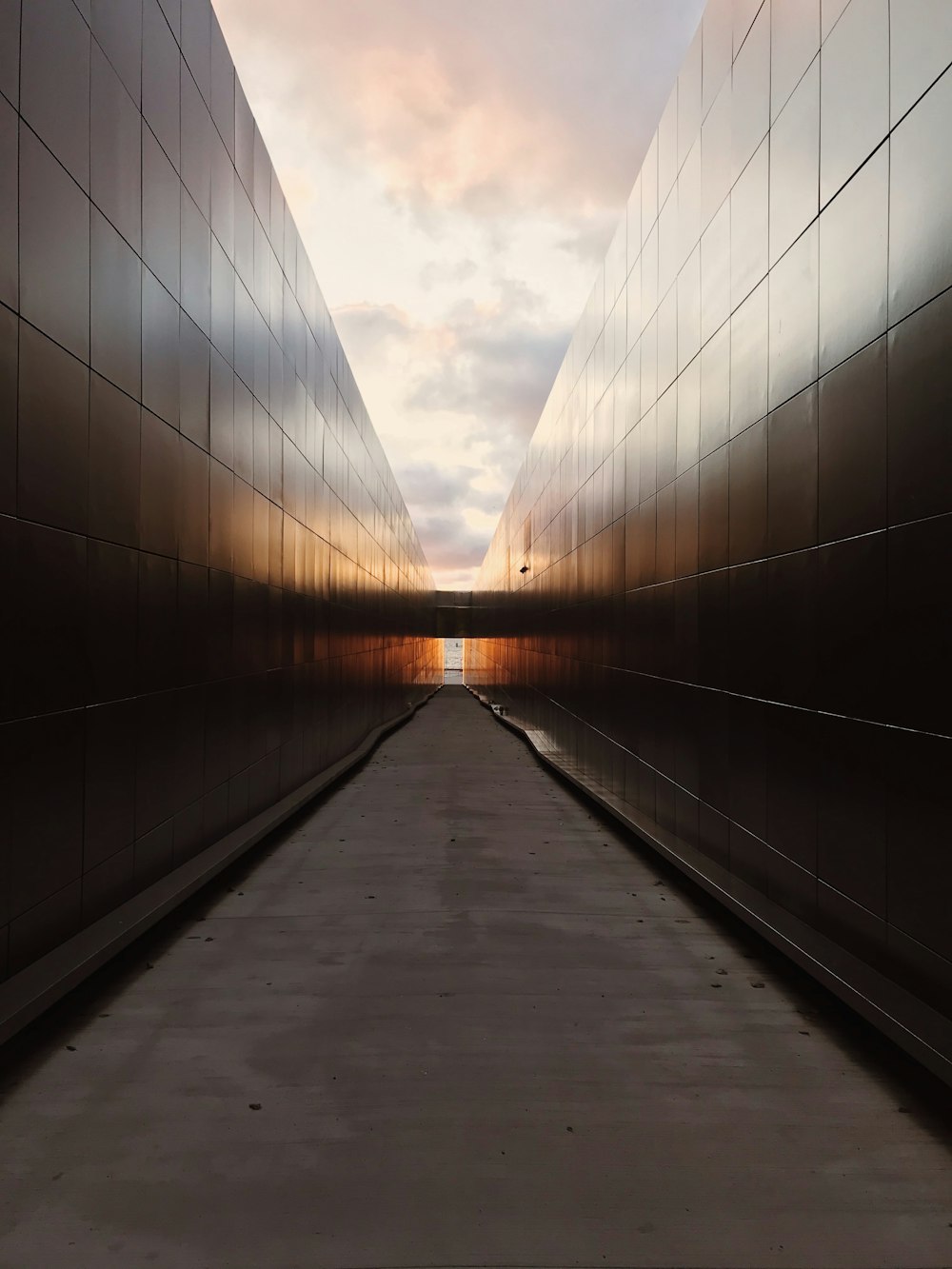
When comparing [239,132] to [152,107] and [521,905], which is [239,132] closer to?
[152,107]

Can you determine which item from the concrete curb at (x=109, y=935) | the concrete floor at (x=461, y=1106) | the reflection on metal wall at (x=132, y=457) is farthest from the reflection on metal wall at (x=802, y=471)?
the reflection on metal wall at (x=132, y=457)

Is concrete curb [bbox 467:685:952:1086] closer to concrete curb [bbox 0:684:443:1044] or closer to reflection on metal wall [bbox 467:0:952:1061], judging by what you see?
reflection on metal wall [bbox 467:0:952:1061]

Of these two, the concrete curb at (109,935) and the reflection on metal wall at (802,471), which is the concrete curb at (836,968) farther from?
the concrete curb at (109,935)

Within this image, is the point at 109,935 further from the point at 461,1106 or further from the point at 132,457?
the point at 132,457

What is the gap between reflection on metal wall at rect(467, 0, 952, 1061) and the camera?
12.4 feet

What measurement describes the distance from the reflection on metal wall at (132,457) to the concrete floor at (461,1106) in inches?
40.6

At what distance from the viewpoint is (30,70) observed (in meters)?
4.09

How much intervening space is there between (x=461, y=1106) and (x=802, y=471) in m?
4.19

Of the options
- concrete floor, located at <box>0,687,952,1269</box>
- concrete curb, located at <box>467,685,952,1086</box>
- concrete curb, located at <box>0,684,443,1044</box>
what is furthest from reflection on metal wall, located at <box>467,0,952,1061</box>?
concrete curb, located at <box>0,684,443,1044</box>

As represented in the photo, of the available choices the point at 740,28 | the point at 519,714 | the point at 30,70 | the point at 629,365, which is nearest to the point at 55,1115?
the point at 30,70

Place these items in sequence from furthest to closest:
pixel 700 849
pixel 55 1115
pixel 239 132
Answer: pixel 239 132 < pixel 700 849 < pixel 55 1115

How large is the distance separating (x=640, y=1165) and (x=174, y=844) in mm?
4512

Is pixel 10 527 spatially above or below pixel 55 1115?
above

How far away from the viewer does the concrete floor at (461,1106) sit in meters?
2.67
